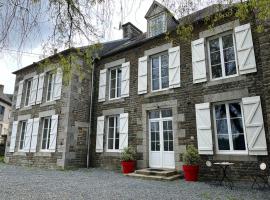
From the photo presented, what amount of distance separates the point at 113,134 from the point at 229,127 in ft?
15.5

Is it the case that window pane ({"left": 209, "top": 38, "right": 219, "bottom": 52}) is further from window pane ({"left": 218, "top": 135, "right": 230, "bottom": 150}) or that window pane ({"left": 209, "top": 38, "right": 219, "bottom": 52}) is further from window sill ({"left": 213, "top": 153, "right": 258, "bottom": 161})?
window sill ({"left": 213, "top": 153, "right": 258, "bottom": 161})

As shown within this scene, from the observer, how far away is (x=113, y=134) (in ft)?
30.7

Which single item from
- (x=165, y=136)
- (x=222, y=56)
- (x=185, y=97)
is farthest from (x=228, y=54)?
(x=165, y=136)

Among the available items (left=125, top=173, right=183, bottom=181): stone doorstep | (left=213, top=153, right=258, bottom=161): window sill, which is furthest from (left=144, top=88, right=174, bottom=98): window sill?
(left=125, top=173, right=183, bottom=181): stone doorstep

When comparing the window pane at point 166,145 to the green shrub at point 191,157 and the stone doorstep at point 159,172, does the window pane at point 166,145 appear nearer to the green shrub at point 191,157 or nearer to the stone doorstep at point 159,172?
the stone doorstep at point 159,172

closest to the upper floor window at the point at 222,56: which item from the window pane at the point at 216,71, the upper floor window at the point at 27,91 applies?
the window pane at the point at 216,71

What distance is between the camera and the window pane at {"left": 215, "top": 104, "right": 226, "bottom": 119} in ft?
22.1

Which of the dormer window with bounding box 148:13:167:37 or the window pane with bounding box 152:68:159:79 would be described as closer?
the window pane with bounding box 152:68:159:79

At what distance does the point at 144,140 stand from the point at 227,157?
293 centimetres

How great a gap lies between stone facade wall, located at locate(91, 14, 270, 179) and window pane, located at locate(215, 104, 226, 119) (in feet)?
0.96

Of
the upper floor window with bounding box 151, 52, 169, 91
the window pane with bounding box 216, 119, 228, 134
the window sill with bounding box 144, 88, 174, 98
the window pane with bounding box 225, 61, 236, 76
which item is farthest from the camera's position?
the upper floor window with bounding box 151, 52, 169, 91

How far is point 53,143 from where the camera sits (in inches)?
366

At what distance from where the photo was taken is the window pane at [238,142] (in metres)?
6.20

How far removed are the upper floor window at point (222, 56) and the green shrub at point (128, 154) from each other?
150 inches
